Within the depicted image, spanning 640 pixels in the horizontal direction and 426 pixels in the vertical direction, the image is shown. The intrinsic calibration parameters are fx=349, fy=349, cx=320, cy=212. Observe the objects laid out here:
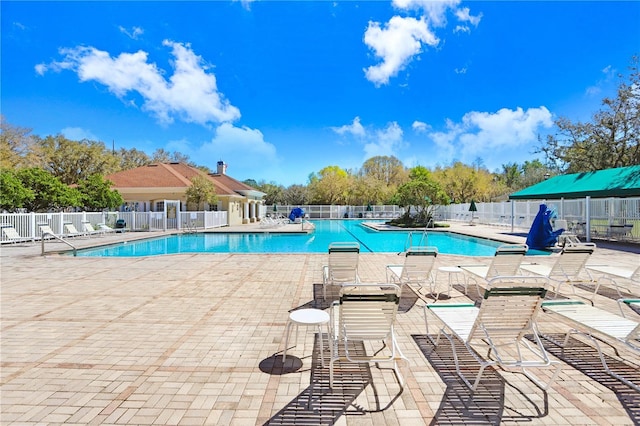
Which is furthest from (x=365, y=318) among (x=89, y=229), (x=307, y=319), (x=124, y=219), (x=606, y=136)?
(x=606, y=136)

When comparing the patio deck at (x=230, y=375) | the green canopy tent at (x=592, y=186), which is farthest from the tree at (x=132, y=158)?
the patio deck at (x=230, y=375)

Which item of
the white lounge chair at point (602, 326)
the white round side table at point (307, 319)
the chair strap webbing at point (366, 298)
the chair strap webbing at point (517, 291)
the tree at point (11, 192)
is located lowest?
the white lounge chair at point (602, 326)

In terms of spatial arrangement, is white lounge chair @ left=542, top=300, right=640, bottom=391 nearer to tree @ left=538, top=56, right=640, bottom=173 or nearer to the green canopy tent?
the green canopy tent

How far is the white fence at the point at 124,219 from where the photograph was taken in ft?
48.2

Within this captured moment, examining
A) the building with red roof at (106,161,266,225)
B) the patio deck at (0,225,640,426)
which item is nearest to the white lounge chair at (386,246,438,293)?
the patio deck at (0,225,640,426)

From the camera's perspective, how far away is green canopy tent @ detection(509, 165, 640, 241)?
587 inches

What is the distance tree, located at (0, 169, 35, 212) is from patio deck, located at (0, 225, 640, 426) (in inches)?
419

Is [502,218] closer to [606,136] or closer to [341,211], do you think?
[606,136]

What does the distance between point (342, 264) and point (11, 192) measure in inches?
588

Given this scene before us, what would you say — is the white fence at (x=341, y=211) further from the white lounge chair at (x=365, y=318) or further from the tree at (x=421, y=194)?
the white lounge chair at (x=365, y=318)

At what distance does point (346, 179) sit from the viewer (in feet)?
150

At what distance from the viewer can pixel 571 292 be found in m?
6.17

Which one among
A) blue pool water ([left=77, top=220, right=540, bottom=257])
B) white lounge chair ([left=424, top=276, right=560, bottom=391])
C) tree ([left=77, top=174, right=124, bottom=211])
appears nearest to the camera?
white lounge chair ([left=424, top=276, right=560, bottom=391])

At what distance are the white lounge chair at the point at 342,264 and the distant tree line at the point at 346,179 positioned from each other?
14.7 meters
